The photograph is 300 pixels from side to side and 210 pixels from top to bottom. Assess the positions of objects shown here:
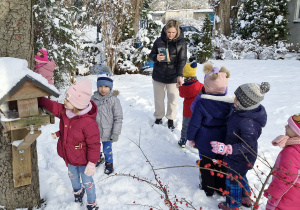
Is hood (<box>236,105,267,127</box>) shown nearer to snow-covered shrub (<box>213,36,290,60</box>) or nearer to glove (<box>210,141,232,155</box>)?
glove (<box>210,141,232,155</box>)

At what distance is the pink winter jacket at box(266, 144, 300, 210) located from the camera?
2111 mm

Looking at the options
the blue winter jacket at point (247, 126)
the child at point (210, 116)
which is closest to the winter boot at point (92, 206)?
the child at point (210, 116)

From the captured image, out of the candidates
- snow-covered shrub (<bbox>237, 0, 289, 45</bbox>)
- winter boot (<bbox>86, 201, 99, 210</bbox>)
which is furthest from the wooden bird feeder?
snow-covered shrub (<bbox>237, 0, 289, 45</bbox>)

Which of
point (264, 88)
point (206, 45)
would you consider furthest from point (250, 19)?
point (264, 88)

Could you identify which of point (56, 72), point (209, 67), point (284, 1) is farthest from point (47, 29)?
point (284, 1)

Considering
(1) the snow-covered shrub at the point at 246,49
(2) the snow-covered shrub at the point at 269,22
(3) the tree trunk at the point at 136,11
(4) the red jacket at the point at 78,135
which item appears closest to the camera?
(4) the red jacket at the point at 78,135

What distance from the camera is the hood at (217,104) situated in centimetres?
298

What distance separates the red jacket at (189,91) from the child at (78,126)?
1805mm

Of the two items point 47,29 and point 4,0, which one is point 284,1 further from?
point 4,0

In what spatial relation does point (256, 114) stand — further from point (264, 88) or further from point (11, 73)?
point (11, 73)

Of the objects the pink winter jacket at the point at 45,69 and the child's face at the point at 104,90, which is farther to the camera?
the pink winter jacket at the point at 45,69

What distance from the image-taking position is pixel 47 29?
7043mm

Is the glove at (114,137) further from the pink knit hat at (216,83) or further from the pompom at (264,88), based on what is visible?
the pompom at (264,88)

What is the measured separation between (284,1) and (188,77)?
11.8 meters
